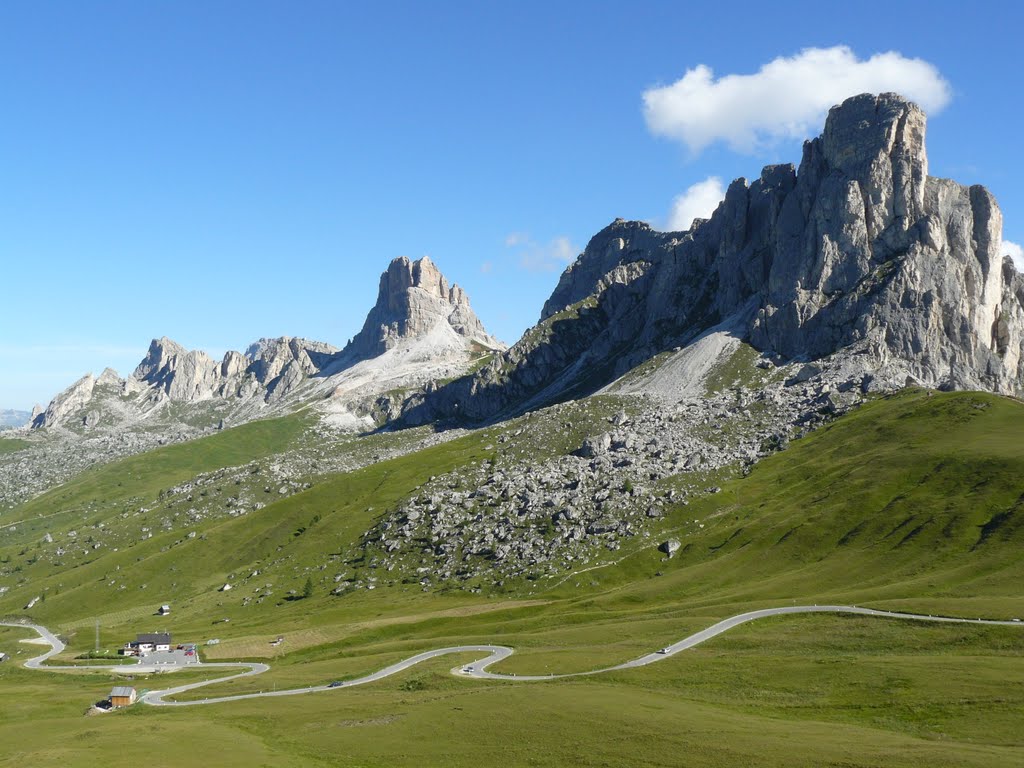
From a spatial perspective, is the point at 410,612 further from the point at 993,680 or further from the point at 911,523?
the point at 993,680

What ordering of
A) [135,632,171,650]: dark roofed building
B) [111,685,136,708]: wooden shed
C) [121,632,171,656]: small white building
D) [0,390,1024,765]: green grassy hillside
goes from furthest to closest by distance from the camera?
[135,632,171,650]: dark roofed building
[121,632,171,656]: small white building
[111,685,136,708]: wooden shed
[0,390,1024,765]: green grassy hillside

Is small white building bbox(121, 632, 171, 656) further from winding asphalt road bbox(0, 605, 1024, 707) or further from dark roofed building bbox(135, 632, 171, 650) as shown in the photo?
winding asphalt road bbox(0, 605, 1024, 707)

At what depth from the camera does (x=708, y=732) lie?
3423 inches

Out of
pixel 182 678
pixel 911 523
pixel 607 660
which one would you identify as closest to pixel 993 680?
pixel 607 660

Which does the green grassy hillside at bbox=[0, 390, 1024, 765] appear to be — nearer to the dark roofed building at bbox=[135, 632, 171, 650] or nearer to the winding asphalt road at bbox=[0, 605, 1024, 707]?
the winding asphalt road at bbox=[0, 605, 1024, 707]

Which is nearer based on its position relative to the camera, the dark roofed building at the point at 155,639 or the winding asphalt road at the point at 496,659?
the winding asphalt road at the point at 496,659

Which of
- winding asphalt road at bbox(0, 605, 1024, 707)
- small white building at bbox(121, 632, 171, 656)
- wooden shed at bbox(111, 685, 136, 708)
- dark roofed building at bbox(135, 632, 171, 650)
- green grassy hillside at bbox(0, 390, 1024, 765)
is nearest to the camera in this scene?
green grassy hillside at bbox(0, 390, 1024, 765)

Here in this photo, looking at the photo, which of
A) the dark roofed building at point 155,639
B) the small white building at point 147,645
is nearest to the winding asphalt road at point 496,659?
the small white building at point 147,645

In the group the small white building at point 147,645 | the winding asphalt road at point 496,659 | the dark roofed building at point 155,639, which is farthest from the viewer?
the dark roofed building at point 155,639

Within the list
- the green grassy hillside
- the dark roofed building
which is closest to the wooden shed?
the green grassy hillside

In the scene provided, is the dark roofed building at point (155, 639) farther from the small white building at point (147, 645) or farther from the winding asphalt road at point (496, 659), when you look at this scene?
the winding asphalt road at point (496, 659)

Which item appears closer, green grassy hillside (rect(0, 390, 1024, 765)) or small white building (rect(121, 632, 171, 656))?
green grassy hillside (rect(0, 390, 1024, 765))

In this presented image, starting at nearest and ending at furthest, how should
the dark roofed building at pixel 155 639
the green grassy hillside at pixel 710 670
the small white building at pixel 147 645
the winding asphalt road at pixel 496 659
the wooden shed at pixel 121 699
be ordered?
the green grassy hillside at pixel 710 670 → the winding asphalt road at pixel 496 659 → the wooden shed at pixel 121 699 → the small white building at pixel 147 645 → the dark roofed building at pixel 155 639

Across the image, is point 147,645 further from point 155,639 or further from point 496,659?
point 496,659
